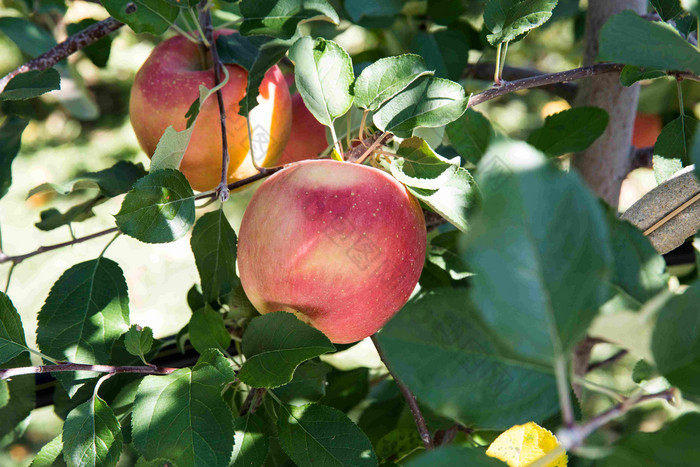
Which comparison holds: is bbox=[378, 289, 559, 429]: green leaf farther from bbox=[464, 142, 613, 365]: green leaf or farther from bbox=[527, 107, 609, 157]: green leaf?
bbox=[527, 107, 609, 157]: green leaf

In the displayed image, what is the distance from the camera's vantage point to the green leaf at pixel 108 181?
0.66m

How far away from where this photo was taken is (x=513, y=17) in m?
0.51

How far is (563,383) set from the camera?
266mm

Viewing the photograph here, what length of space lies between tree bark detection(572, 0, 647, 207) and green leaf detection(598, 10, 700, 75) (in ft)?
1.46

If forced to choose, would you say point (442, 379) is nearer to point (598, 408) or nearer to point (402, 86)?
point (402, 86)

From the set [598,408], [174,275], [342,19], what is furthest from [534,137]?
[174,275]

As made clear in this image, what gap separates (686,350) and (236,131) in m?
0.48

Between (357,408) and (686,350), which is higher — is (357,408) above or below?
below

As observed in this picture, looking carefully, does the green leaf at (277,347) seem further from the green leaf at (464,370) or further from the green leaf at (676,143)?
the green leaf at (676,143)

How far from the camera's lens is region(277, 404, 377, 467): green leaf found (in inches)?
20.0

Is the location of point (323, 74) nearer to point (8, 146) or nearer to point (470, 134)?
point (470, 134)

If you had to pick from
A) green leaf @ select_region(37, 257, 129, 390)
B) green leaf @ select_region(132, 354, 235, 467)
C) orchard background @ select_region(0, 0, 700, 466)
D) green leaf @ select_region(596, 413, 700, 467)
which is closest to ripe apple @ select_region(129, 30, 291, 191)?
orchard background @ select_region(0, 0, 700, 466)

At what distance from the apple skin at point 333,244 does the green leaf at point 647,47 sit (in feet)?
0.67

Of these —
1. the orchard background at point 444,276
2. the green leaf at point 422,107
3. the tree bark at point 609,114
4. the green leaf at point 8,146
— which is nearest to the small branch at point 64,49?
the orchard background at point 444,276
